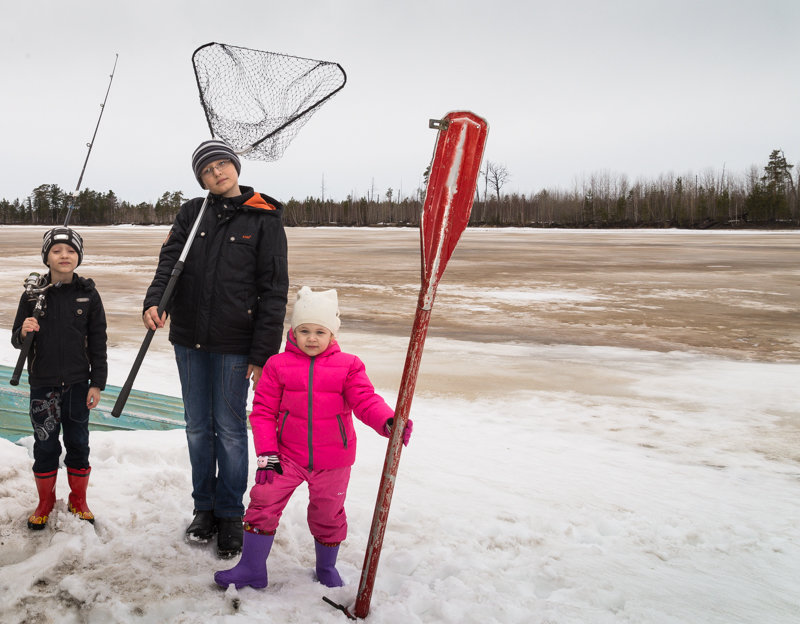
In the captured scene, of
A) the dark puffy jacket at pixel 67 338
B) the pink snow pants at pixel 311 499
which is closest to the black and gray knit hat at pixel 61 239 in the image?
the dark puffy jacket at pixel 67 338

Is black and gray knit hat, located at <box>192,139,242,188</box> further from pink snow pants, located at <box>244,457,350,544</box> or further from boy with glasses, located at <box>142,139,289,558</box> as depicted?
pink snow pants, located at <box>244,457,350,544</box>

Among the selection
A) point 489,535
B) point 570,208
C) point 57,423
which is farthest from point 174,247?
point 570,208

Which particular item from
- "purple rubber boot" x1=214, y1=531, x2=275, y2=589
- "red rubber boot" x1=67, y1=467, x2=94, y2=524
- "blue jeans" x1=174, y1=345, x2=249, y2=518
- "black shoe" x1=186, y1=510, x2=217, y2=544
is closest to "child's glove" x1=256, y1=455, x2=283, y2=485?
"purple rubber boot" x1=214, y1=531, x2=275, y2=589

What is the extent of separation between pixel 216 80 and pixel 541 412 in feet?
11.3

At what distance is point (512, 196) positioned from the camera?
86.1 metres

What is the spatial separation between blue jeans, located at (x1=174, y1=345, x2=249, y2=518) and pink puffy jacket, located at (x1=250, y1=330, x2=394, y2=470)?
1.22ft

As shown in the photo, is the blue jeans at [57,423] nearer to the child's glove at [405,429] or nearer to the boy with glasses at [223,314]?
the boy with glasses at [223,314]

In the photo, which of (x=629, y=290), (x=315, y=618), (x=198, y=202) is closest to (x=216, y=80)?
(x=198, y=202)

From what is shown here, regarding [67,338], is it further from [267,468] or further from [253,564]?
[253,564]

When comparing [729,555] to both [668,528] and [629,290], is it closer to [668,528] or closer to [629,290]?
[668,528]

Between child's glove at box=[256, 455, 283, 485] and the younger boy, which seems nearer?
child's glove at box=[256, 455, 283, 485]

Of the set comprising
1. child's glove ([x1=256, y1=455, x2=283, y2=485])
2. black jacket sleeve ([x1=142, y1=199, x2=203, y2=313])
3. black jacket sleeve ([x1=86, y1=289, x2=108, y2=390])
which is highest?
black jacket sleeve ([x1=142, y1=199, x2=203, y2=313])

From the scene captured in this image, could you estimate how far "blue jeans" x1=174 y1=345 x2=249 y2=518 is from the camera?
9.18 feet

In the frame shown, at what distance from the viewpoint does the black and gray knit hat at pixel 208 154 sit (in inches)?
110
